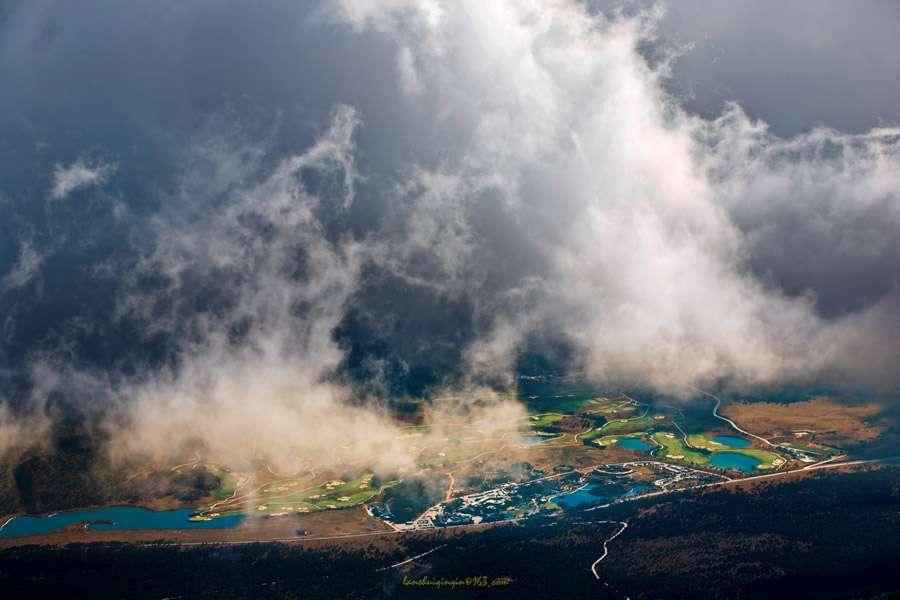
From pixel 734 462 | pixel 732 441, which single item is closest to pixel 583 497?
pixel 734 462

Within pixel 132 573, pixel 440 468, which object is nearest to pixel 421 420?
pixel 440 468

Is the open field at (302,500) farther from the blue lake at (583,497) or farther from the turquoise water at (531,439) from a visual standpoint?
the turquoise water at (531,439)

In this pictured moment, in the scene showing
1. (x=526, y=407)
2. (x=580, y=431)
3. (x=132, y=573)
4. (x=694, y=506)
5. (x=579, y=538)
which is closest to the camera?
(x=132, y=573)

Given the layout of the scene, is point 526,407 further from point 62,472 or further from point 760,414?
point 62,472

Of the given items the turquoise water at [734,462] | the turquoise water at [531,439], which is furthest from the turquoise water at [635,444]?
the turquoise water at [531,439]

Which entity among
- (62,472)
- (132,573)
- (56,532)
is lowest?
(132,573)

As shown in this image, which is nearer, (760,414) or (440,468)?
(440,468)

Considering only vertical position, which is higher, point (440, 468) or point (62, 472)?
point (62, 472)
